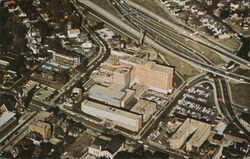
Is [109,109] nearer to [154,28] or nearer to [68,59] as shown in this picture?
[68,59]

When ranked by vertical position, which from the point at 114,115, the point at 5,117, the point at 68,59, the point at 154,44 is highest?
the point at 154,44

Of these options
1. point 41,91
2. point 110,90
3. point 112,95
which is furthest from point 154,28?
point 41,91

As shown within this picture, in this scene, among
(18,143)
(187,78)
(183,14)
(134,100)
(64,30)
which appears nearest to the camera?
(18,143)

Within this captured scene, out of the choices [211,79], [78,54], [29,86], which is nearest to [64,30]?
[78,54]

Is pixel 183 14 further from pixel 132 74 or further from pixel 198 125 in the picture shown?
pixel 198 125

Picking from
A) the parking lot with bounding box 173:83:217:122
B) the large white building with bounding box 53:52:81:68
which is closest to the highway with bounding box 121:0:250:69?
the parking lot with bounding box 173:83:217:122

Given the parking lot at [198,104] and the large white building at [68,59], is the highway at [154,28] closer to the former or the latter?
the parking lot at [198,104]
